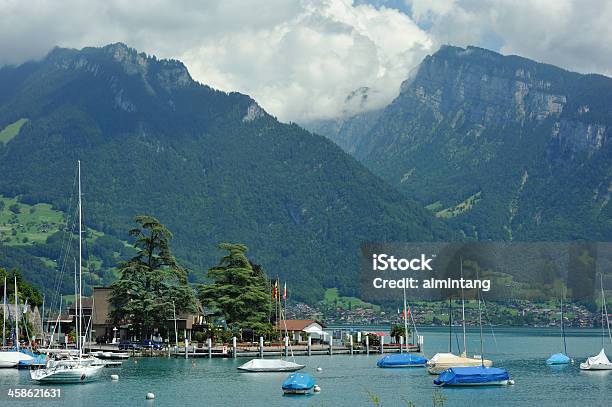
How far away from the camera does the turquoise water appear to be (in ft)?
261

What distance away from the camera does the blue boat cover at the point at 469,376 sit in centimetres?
9006

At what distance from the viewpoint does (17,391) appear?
8044cm

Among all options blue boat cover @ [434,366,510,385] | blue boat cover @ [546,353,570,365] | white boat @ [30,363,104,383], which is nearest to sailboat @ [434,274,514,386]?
blue boat cover @ [434,366,510,385]

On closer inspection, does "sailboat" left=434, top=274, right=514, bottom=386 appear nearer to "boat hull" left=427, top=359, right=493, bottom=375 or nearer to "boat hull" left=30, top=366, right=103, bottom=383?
"boat hull" left=427, top=359, right=493, bottom=375

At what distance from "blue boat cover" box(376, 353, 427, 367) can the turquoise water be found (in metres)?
1.31

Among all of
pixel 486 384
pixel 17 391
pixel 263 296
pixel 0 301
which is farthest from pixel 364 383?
pixel 0 301

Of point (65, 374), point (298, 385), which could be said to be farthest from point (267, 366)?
point (65, 374)

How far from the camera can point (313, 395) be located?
83562mm

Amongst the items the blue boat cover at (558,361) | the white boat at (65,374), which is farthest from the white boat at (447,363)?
the white boat at (65,374)

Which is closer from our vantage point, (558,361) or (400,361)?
(400,361)

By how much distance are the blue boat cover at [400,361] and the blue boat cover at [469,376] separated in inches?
741

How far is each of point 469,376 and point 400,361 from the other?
21.5 meters

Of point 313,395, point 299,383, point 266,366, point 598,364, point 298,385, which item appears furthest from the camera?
point 598,364

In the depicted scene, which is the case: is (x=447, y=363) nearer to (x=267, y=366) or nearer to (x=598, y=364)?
(x=267, y=366)
